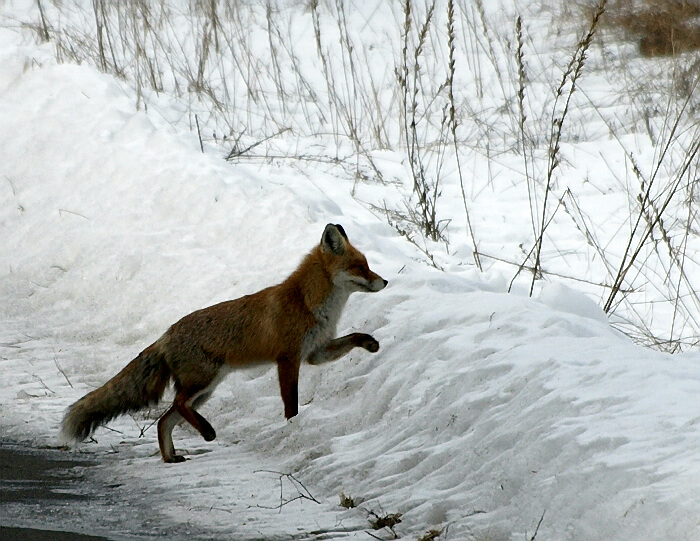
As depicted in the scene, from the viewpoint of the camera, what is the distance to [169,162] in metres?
7.90

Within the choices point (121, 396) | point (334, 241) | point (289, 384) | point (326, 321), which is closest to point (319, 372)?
point (326, 321)

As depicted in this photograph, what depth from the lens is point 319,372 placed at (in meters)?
5.26

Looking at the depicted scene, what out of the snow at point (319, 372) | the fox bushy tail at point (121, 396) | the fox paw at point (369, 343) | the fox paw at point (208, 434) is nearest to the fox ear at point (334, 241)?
the snow at point (319, 372)

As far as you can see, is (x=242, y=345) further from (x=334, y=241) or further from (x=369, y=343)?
(x=334, y=241)

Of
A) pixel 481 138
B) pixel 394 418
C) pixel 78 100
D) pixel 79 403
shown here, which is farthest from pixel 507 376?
pixel 481 138

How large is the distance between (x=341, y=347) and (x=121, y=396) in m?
1.14

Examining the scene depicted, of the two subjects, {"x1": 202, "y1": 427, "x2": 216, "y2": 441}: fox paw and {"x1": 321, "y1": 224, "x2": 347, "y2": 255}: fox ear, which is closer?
{"x1": 202, "y1": 427, "x2": 216, "y2": 441}: fox paw

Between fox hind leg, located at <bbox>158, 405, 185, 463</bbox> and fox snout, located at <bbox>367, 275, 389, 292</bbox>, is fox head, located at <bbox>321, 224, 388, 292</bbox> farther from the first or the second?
fox hind leg, located at <bbox>158, 405, 185, 463</bbox>

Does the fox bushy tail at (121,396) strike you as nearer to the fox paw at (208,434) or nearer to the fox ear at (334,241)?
the fox paw at (208,434)

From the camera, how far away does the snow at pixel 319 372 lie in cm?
324

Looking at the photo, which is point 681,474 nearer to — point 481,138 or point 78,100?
point 78,100

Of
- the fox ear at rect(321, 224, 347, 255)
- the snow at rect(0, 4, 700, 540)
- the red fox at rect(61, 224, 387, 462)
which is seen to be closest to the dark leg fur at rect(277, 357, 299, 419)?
the red fox at rect(61, 224, 387, 462)

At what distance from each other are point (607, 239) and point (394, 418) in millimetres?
4881

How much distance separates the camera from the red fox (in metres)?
4.73
